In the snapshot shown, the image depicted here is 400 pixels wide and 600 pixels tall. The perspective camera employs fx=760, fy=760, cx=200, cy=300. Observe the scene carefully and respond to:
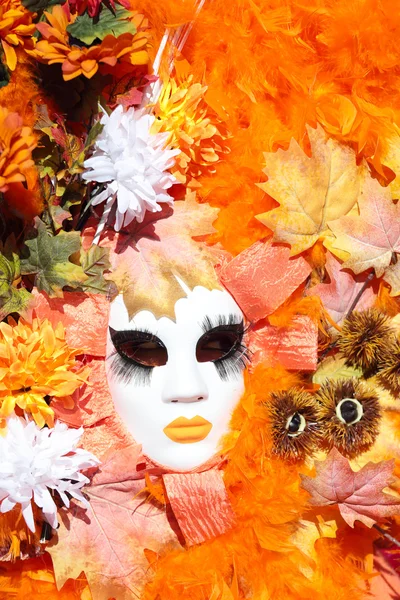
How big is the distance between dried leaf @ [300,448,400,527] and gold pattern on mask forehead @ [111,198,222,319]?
0.39 meters

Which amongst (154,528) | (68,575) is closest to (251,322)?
(154,528)

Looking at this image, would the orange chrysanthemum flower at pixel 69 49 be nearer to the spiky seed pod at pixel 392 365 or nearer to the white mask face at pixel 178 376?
the white mask face at pixel 178 376

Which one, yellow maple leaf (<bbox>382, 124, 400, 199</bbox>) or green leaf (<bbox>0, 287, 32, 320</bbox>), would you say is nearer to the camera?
green leaf (<bbox>0, 287, 32, 320</bbox>)

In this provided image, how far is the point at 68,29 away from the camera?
4.16 feet

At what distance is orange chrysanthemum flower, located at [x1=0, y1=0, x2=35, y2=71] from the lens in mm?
1251

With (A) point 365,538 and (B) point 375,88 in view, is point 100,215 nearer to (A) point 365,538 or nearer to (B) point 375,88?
(B) point 375,88

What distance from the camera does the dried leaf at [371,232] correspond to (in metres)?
1.44

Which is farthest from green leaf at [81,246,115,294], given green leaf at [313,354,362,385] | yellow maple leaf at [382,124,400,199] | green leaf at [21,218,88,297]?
yellow maple leaf at [382,124,400,199]

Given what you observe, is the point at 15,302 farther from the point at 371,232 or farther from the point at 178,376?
the point at 371,232

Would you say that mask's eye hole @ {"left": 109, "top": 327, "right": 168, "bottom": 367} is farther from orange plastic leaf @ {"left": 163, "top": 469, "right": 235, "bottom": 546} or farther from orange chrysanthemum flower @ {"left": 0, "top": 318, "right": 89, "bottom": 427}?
orange plastic leaf @ {"left": 163, "top": 469, "right": 235, "bottom": 546}

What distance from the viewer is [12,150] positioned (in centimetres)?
118

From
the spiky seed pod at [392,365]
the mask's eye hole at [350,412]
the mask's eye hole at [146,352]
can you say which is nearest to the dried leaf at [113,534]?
the mask's eye hole at [146,352]

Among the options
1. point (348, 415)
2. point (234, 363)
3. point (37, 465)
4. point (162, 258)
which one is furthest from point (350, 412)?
point (37, 465)

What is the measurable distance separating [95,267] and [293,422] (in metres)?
0.46
